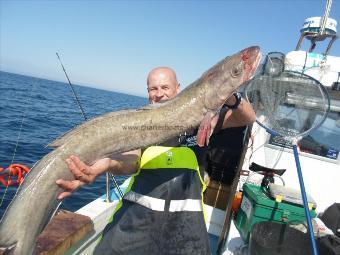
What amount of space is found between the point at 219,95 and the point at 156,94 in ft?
3.81

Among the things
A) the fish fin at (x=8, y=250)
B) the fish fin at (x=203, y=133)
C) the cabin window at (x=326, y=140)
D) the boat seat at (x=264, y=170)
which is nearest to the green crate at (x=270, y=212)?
the boat seat at (x=264, y=170)

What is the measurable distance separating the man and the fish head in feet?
0.72

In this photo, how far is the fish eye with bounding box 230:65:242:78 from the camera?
11.9 ft

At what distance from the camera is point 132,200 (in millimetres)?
3941

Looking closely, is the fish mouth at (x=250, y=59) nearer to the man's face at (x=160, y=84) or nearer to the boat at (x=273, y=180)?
the man's face at (x=160, y=84)

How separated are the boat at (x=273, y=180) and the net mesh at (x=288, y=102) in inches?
6.5

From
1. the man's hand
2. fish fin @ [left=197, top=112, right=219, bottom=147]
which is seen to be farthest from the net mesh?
the man's hand

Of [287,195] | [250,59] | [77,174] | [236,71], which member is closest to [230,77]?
[236,71]

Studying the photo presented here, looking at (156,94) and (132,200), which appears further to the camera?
(156,94)

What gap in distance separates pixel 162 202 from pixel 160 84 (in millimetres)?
1718

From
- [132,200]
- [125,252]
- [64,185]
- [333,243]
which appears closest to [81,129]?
[64,185]

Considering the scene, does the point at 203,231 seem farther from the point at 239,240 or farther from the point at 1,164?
the point at 1,164

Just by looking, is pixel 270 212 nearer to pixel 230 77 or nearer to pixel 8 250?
pixel 230 77

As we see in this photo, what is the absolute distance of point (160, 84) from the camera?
4434 mm
